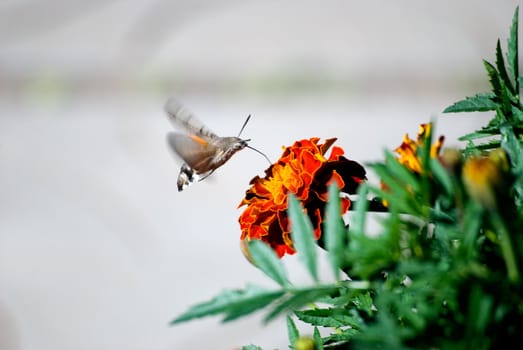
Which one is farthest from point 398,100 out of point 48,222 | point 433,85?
point 48,222

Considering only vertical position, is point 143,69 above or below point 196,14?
below

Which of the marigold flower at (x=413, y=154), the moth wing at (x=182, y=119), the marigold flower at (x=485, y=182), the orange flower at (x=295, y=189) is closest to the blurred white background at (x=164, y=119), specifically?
the moth wing at (x=182, y=119)

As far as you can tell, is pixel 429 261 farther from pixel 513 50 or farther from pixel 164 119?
pixel 164 119

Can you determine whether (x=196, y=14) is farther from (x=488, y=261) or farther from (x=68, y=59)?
(x=488, y=261)

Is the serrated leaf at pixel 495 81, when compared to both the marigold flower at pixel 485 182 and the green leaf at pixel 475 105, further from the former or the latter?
the marigold flower at pixel 485 182

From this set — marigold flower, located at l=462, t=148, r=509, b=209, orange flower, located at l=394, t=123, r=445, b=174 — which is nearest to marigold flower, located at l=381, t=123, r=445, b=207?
orange flower, located at l=394, t=123, r=445, b=174

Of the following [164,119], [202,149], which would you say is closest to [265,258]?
[202,149]
